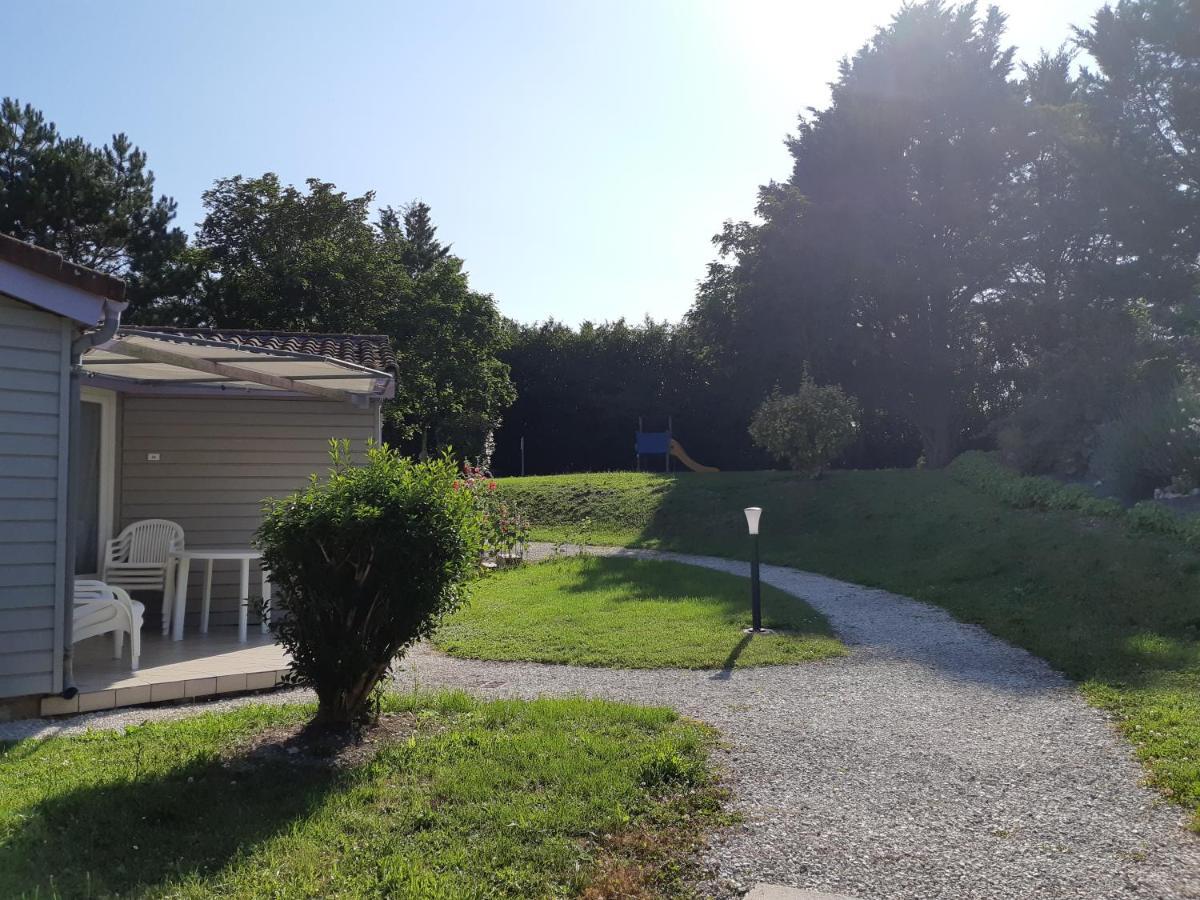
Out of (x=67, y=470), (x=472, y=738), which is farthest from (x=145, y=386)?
(x=472, y=738)

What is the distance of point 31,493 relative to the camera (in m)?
5.20

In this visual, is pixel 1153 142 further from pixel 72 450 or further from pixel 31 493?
pixel 31 493

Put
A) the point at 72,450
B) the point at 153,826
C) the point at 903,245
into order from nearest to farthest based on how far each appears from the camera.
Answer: the point at 153,826 → the point at 72,450 → the point at 903,245

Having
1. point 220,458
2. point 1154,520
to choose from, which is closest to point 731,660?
point 220,458

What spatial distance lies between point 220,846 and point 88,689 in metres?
2.80

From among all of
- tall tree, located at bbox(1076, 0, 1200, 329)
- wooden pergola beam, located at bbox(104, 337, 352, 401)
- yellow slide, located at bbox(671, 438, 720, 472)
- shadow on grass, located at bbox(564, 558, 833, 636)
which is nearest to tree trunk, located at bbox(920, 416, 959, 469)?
tall tree, located at bbox(1076, 0, 1200, 329)

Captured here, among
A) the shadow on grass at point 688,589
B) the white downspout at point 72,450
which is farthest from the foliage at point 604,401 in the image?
the white downspout at point 72,450

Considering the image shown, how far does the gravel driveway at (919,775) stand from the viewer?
127 inches

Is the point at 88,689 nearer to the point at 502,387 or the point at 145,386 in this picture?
the point at 145,386

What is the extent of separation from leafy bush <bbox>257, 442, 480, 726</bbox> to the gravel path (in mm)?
1566

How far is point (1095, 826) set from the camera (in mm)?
3600

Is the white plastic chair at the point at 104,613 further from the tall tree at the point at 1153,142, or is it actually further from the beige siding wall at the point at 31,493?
the tall tree at the point at 1153,142

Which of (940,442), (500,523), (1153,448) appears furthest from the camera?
(940,442)

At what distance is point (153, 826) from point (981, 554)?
965cm
